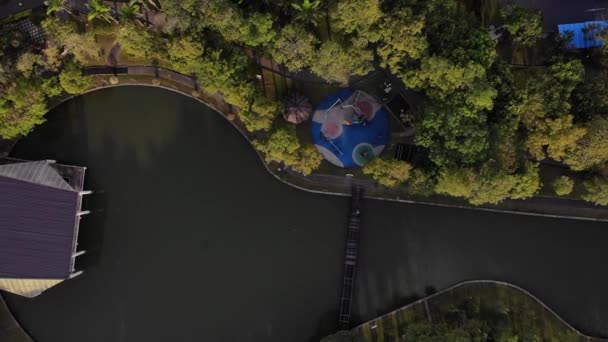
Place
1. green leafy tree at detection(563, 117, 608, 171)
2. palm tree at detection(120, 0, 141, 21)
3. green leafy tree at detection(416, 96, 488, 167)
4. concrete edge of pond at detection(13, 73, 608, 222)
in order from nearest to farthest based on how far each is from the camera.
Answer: green leafy tree at detection(563, 117, 608, 171) < green leafy tree at detection(416, 96, 488, 167) < palm tree at detection(120, 0, 141, 21) < concrete edge of pond at detection(13, 73, 608, 222)

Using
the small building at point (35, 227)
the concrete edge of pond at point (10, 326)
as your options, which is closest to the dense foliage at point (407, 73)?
the small building at point (35, 227)

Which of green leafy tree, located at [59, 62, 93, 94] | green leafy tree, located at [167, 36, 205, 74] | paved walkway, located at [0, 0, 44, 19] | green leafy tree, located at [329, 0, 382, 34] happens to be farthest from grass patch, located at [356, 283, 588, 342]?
paved walkway, located at [0, 0, 44, 19]

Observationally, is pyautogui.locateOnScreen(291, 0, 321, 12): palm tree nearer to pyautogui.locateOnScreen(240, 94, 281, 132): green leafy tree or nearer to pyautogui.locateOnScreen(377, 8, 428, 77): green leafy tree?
pyautogui.locateOnScreen(377, 8, 428, 77): green leafy tree

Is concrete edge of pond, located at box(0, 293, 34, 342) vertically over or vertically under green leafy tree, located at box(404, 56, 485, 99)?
under

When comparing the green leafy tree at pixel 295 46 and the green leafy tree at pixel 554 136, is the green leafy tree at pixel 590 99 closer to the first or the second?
the green leafy tree at pixel 554 136

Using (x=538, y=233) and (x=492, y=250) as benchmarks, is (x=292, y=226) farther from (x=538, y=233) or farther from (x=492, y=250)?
(x=538, y=233)

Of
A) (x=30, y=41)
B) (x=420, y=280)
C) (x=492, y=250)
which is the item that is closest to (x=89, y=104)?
(x=30, y=41)
